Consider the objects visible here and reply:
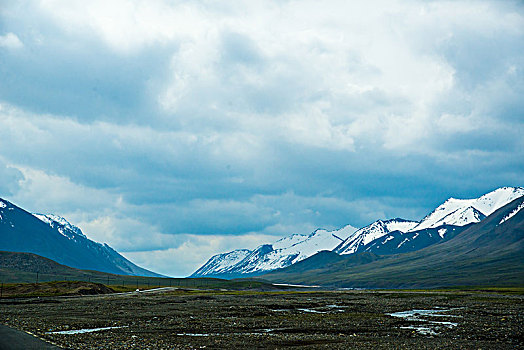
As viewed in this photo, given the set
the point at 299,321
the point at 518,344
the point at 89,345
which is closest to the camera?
the point at 89,345

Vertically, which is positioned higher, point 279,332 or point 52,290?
point 52,290

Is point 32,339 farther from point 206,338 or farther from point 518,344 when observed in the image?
point 518,344

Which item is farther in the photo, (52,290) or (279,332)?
(52,290)

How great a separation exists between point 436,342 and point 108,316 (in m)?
43.3

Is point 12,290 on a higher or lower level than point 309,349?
higher

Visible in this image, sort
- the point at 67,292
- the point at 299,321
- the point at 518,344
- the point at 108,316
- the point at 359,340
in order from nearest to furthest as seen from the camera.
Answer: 1. the point at 518,344
2. the point at 359,340
3. the point at 299,321
4. the point at 108,316
5. the point at 67,292

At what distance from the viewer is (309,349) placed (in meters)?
40.0

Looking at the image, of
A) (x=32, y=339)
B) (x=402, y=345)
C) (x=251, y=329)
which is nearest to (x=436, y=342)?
(x=402, y=345)

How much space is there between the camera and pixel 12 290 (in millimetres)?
141875

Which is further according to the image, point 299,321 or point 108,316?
point 108,316

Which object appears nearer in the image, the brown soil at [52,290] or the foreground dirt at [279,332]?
the foreground dirt at [279,332]

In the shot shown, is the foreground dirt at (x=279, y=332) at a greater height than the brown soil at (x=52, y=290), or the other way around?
the brown soil at (x=52, y=290)

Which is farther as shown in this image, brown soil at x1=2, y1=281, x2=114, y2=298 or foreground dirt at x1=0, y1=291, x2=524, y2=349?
brown soil at x1=2, y1=281, x2=114, y2=298

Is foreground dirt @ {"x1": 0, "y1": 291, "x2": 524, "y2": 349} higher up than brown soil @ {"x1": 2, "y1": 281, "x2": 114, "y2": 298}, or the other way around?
brown soil @ {"x1": 2, "y1": 281, "x2": 114, "y2": 298}
